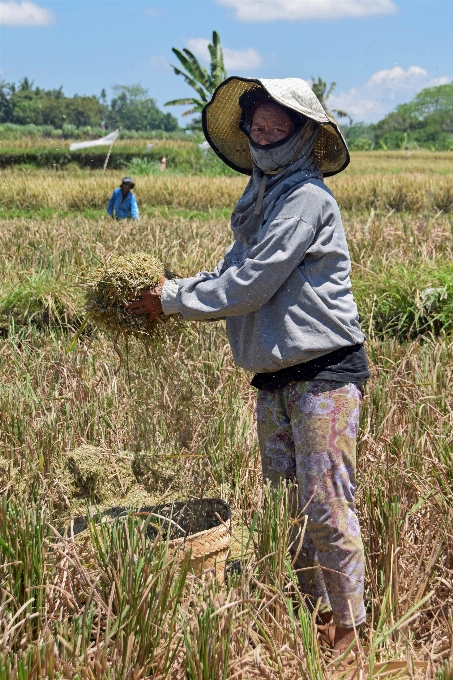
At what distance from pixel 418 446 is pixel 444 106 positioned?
101m

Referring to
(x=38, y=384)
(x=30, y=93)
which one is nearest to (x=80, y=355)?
(x=38, y=384)

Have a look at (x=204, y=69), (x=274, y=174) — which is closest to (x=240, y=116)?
(x=274, y=174)

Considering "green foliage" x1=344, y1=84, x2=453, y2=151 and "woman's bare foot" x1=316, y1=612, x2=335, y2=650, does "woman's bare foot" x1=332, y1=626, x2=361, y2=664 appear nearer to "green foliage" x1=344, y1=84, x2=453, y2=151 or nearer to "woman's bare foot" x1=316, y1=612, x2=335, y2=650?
"woman's bare foot" x1=316, y1=612, x2=335, y2=650

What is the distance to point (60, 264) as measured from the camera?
6832 mm

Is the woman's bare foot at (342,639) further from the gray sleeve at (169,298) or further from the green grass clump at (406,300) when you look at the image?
the green grass clump at (406,300)

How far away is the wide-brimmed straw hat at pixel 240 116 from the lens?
89.1 inches

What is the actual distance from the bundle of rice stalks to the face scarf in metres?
0.39

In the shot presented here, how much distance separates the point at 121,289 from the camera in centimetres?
267

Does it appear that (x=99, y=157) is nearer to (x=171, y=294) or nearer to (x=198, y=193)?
(x=198, y=193)

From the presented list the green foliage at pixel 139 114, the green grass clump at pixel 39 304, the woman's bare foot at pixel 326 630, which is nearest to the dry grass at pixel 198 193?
the green grass clump at pixel 39 304

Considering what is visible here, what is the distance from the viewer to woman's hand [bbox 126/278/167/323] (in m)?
2.59

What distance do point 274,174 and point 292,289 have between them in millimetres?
372

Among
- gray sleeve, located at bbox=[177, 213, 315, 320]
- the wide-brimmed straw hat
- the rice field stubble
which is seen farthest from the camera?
the wide-brimmed straw hat

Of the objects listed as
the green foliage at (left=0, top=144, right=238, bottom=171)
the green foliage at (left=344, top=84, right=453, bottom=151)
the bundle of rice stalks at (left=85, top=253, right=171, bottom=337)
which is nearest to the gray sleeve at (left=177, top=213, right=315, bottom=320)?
the bundle of rice stalks at (left=85, top=253, right=171, bottom=337)
